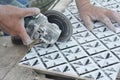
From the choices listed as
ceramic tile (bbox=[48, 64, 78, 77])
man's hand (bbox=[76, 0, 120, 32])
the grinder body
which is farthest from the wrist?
ceramic tile (bbox=[48, 64, 78, 77])

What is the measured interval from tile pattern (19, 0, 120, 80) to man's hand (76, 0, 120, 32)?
33mm

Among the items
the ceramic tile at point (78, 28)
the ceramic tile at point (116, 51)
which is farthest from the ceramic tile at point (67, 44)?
the ceramic tile at point (116, 51)

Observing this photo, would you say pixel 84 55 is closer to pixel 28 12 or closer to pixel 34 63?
pixel 34 63

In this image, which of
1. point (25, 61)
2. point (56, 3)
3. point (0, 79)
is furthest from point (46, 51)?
point (56, 3)

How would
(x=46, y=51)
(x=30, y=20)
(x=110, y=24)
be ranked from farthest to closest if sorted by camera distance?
1. (x=110, y=24)
2. (x=46, y=51)
3. (x=30, y=20)

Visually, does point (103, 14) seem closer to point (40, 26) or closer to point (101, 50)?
point (101, 50)

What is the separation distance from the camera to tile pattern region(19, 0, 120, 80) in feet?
4.50

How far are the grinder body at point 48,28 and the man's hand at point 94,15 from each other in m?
0.18

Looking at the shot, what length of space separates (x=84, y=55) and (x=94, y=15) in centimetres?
33

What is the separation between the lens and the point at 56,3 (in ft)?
6.79

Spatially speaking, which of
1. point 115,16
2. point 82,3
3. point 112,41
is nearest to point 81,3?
point 82,3

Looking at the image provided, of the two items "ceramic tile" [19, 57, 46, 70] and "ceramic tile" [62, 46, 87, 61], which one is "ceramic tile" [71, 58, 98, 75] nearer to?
"ceramic tile" [62, 46, 87, 61]

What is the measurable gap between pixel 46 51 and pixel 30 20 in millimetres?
205

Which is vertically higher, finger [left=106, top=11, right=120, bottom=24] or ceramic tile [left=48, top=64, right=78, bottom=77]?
finger [left=106, top=11, right=120, bottom=24]
